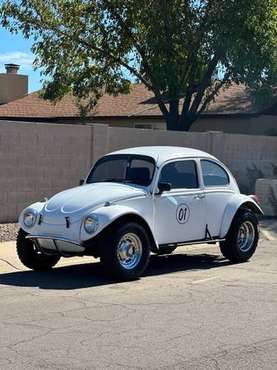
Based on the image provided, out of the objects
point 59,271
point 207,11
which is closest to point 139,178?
point 59,271

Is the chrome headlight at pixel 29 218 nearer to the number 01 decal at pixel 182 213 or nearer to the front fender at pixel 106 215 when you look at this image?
the front fender at pixel 106 215

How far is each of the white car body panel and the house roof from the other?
17.1m

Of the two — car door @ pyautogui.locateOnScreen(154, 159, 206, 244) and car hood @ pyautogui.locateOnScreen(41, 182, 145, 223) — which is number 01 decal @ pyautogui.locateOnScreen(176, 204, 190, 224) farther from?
car hood @ pyautogui.locateOnScreen(41, 182, 145, 223)

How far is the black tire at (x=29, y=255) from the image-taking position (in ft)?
33.4

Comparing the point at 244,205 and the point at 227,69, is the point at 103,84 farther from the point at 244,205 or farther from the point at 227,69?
the point at 244,205

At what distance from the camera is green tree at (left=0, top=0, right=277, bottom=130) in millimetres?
20125

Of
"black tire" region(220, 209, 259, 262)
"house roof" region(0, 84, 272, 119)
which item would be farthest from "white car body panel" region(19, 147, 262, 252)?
"house roof" region(0, 84, 272, 119)

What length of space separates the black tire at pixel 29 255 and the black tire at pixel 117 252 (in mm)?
1126

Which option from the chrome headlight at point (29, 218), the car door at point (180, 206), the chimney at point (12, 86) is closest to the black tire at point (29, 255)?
the chrome headlight at point (29, 218)

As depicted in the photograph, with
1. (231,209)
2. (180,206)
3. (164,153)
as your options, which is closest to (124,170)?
(164,153)

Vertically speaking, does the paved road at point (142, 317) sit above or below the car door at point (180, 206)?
below

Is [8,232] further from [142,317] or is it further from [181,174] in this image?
[142,317]

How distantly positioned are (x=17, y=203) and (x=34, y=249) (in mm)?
4385

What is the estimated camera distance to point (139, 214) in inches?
380
